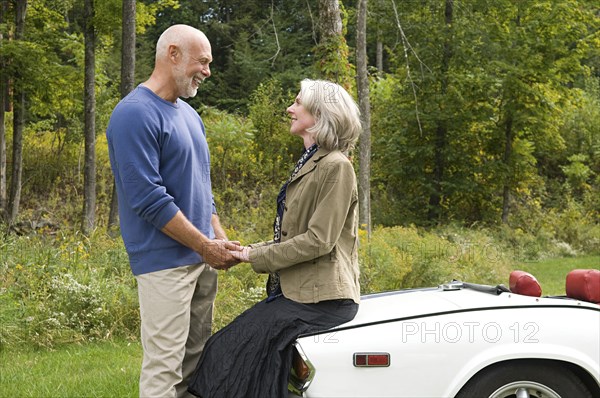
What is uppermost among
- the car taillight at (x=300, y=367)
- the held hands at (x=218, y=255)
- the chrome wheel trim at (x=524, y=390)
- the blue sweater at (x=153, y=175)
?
the blue sweater at (x=153, y=175)

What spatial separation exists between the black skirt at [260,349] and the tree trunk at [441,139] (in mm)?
16716

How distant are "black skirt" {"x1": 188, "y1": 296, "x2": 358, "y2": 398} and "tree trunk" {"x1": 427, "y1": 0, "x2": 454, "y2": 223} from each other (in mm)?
16716

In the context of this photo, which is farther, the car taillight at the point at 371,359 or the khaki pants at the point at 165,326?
the khaki pants at the point at 165,326

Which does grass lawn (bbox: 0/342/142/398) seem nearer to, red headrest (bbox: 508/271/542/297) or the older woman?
the older woman

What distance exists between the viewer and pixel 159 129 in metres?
4.25

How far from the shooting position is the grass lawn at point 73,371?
6.02 meters

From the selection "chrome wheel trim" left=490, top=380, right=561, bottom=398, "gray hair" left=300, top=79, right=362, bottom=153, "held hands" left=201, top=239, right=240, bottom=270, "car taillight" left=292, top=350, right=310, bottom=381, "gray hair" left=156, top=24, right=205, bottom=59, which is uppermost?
"gray hair" left=156, top=24, right=205, bottom=59

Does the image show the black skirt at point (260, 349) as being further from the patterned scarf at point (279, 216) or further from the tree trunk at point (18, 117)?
the tree trunk at point (18, 117)

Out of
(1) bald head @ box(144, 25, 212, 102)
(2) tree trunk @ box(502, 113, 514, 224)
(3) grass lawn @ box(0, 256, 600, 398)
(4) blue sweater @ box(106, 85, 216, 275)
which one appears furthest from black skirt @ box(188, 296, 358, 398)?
(2) tree trunk @ box(502, 113, 514, 224)

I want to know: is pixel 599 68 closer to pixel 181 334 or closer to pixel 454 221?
pixel 454 221

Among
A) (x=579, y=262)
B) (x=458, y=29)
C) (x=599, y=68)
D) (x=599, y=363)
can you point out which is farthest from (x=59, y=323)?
(x=599, y=68)

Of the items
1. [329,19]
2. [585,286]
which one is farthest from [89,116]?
[585,286]

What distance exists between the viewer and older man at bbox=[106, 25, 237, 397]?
4156 millimetres

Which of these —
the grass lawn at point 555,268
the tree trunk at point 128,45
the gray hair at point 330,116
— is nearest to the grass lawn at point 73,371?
the gray hair at point 330,116
